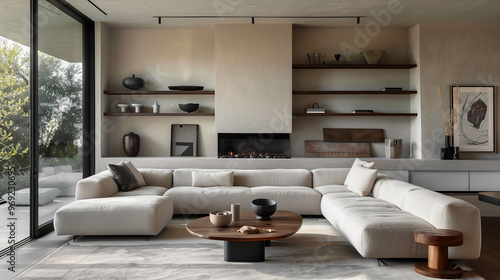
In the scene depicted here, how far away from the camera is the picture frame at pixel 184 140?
280 inches

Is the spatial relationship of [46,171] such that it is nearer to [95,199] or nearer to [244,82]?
[95,199]

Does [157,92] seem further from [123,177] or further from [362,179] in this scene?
[362,179]

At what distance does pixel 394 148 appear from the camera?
6707mm

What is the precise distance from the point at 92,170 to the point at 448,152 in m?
5.20

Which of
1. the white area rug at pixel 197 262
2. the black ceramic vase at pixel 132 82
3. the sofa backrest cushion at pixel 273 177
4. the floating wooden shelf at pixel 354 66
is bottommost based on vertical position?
the white area rug at pixel 197 262

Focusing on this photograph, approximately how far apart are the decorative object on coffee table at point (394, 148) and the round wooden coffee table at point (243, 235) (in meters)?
3.19

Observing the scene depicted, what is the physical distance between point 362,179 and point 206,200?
1.91m

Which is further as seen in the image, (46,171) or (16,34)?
(46,171)

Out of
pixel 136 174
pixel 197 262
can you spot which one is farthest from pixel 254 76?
pixel 197 262

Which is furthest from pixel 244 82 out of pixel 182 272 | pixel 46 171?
pixel 182 272

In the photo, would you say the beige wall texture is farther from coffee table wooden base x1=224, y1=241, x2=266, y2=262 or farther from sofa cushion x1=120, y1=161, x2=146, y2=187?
coffee table wooden base x1=224, y1=241, x2=266, y2=262

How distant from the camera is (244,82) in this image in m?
6.71

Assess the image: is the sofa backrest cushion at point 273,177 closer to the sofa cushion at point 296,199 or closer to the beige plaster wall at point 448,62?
the sofa cushion at point 296,199

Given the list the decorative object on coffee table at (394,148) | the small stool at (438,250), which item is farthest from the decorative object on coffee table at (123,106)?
the small stool at (438,250)
